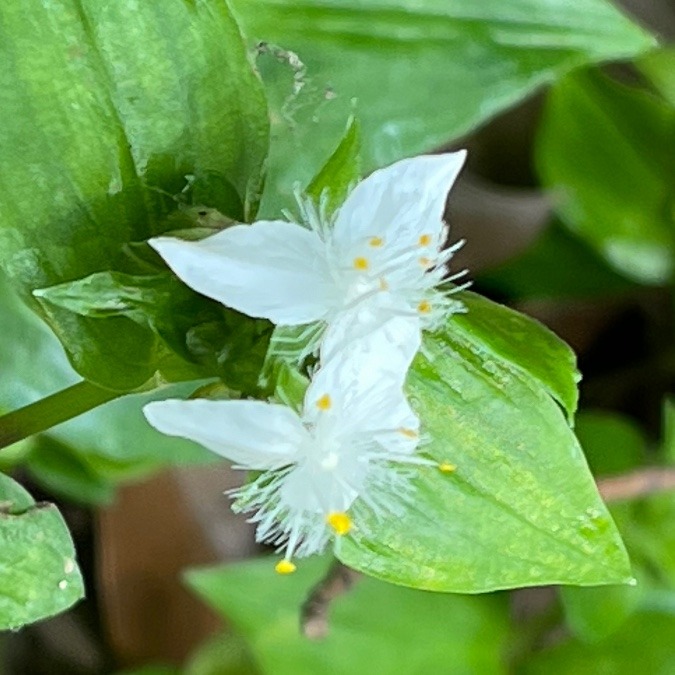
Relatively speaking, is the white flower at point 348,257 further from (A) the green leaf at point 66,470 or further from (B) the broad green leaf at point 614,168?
(B) the broad green leaf at point 614,168

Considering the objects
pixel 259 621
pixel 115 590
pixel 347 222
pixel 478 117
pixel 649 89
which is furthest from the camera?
pixel 649 89

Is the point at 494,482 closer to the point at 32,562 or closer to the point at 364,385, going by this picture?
the point at 364,385

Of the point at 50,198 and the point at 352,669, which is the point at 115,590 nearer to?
the point at 352,669

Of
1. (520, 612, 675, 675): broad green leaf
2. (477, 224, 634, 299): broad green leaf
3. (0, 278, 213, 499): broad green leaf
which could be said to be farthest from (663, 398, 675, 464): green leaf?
(0, 278, 213, 499): broad green leaf

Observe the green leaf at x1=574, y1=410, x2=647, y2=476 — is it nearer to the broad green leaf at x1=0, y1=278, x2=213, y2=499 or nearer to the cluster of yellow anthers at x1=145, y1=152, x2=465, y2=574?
the broad green leaf at x1=0, y1=278, x2=213, y2=499

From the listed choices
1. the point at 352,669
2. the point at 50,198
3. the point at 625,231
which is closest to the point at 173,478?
the point at 352,669

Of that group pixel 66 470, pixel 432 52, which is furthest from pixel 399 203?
pixel 66 470
